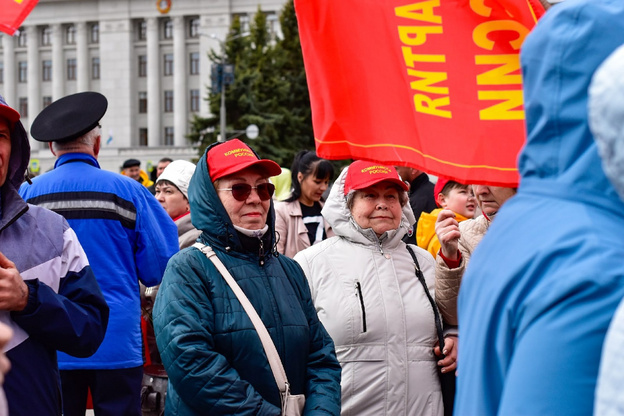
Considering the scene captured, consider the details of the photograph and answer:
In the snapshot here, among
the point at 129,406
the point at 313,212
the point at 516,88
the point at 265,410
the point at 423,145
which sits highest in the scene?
the point at 516,88

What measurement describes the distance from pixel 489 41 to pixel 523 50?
1681 millimetres

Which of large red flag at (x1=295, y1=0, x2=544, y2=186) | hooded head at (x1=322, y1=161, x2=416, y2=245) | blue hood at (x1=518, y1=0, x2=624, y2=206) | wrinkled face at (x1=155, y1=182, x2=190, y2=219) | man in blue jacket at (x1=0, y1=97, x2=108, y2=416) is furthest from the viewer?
wrinkled face at (x1=155, y1=182, x2=190, y2=219)

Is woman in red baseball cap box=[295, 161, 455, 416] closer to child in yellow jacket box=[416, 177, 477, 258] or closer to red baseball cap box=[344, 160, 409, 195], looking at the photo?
red baseball cap box=[344, 160, 409, 195]

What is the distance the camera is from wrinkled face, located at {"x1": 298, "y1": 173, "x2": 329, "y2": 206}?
6.90 m

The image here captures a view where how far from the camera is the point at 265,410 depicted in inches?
124

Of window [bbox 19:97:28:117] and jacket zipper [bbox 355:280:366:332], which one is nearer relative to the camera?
jacket zipper [bbox 355:280:366:332]

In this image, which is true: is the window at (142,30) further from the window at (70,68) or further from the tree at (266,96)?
the tree at (266,96)

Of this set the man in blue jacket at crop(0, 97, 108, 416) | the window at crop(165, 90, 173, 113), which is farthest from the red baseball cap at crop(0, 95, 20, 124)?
the window at crop(165, 90, 173, 113)

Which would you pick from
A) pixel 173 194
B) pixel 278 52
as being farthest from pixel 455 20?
pixel 278 52

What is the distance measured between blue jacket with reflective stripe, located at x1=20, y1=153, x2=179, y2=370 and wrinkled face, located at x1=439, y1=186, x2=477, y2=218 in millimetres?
1846

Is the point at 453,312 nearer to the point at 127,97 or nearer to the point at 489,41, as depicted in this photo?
the point at 489,41

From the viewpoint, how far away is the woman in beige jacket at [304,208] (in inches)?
263

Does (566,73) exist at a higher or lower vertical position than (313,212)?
higher

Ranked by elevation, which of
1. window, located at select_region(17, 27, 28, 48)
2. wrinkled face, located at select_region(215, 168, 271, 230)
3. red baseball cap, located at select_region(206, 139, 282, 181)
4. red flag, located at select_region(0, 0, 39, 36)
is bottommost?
wrinkled face, located at select_region(215, 168, 271, 230)
